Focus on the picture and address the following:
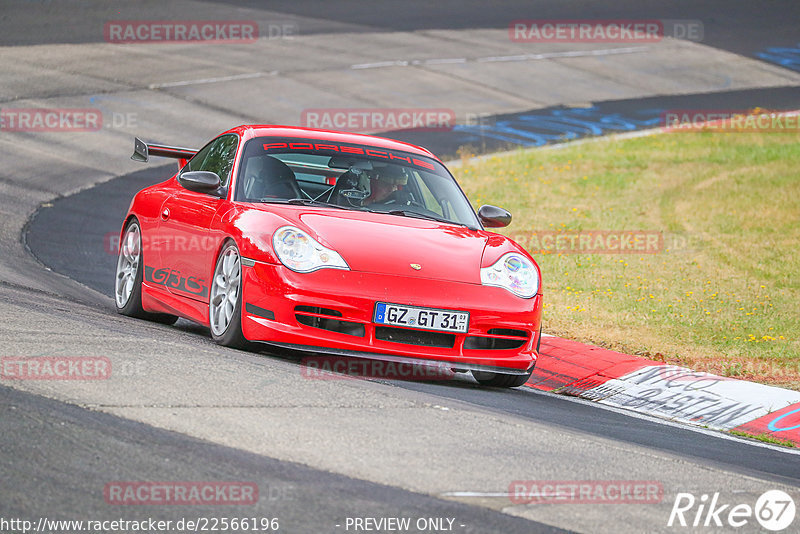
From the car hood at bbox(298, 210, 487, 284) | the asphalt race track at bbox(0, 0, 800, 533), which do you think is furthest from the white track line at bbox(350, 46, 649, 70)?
the car hood at bbox(298, 210, 487, 284)

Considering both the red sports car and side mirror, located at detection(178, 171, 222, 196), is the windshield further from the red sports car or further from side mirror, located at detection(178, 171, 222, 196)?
side mirror, located at detection(178, 171, 222, 196)

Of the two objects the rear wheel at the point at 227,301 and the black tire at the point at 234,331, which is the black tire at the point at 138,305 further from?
the black tire at the point at 234,331

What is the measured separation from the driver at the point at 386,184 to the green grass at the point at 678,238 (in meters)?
2.49

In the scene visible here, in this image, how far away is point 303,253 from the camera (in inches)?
277

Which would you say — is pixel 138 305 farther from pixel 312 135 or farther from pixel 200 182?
pixel 312 135

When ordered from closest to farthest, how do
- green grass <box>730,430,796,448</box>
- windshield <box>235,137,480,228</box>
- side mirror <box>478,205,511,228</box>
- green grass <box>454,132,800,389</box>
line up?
green grass <box>730,430,796,448</box> < windshield <box>235,137,480,228</box> < side mirror <box>478,205,511,228</box> < green grass <box>454,132,800,389</box>

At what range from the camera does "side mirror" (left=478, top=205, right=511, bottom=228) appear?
8.51 metres

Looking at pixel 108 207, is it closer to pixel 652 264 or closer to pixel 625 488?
pixel 652 264

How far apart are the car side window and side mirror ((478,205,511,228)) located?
6.09ft

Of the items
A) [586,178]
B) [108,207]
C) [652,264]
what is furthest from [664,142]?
[108,207]

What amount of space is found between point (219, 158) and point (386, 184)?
1.30 meters

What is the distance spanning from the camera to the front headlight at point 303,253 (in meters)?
7.00

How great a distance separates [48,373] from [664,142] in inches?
732

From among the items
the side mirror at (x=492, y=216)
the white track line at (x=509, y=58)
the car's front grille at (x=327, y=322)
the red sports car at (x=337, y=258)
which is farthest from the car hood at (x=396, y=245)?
the white track line at (x=509, y=58)
